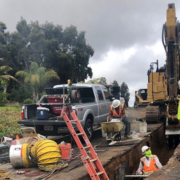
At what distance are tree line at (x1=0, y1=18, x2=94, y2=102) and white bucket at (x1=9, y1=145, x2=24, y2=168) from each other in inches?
684

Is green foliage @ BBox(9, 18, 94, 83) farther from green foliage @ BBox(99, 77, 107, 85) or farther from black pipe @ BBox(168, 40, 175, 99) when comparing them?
black pipe @ BBox(168, 40, 175, 99)

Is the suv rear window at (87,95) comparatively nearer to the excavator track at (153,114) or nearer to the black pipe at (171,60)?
the black pipe at (171,60)

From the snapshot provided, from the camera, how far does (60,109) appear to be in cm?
851

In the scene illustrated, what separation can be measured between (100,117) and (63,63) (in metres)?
17.9

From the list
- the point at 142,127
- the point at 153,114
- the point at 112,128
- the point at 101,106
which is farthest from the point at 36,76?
the point at 112,128

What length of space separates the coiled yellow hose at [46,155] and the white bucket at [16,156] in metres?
0.38

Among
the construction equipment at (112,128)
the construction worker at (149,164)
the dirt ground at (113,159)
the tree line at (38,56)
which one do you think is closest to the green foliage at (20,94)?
the tree line at (38,56)

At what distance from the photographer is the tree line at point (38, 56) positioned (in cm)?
2439

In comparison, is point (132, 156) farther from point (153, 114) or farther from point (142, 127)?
point (153, 114)

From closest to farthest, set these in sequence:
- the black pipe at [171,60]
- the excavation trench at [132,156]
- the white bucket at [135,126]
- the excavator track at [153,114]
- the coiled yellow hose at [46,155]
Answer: the coiled yellow hose at [46,155], the excavation trench at [132,156], the black pipe at [171,60], the white bucket at [135,126], the excavator track at [153,114]

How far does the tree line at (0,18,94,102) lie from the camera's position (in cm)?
2439

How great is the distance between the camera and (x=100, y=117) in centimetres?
998

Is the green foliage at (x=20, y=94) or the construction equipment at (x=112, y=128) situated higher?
the green foliage at (x=20, y=94)

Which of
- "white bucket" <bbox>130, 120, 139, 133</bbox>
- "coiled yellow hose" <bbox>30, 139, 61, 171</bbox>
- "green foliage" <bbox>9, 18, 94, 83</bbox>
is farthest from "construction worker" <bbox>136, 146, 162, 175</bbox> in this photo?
"green foliage" <bbox>9, 18, 94, 83</bbox>
